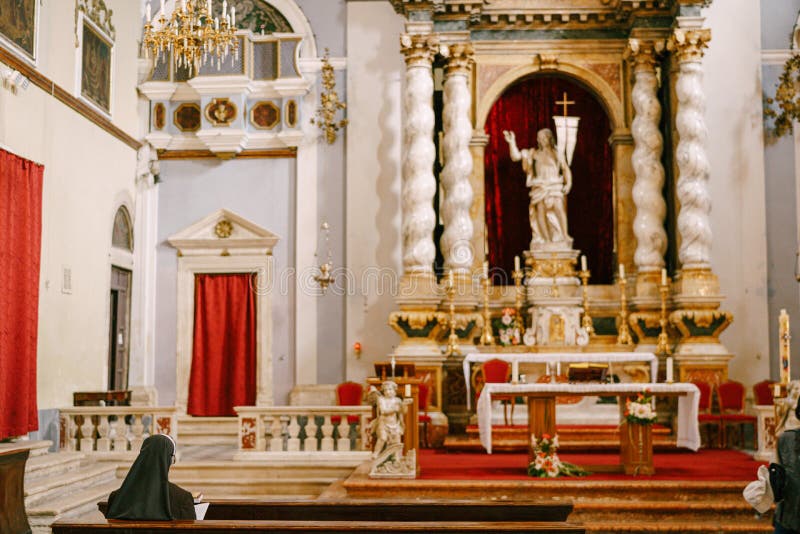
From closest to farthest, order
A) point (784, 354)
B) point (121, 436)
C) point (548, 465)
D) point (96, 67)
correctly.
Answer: point (548, 465)
point (784, 354)
point (121, 436)
point (96, 67)

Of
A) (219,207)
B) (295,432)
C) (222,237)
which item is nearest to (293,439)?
(295,432)

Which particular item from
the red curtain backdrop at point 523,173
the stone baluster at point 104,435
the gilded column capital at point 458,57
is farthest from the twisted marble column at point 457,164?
the stone baluster at point 104,435

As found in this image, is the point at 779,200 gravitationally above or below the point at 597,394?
above

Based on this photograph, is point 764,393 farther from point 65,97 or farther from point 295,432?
point 65,97

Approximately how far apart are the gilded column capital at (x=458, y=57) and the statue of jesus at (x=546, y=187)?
3.88 feet

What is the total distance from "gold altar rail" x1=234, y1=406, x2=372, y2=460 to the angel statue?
1.55m

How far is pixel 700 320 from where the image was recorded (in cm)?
1272

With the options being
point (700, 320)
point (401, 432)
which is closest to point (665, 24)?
point (700, 320)

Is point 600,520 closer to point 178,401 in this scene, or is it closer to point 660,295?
point 660,295

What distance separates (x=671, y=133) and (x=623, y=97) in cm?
86

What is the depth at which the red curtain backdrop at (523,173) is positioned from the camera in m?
14.3

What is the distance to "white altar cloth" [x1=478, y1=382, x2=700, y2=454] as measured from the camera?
970 cm

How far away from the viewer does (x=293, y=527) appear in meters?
5.06

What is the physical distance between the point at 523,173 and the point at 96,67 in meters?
6.02
